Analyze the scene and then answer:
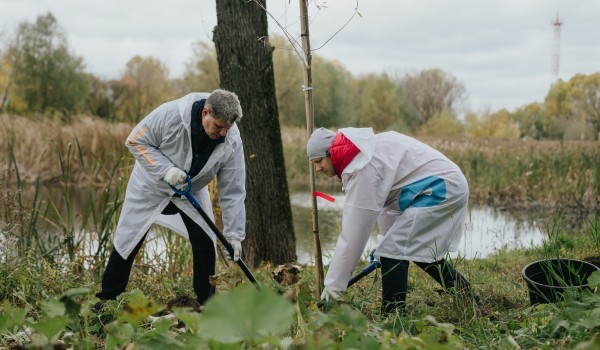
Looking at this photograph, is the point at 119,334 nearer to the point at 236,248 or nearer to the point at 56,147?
the point at 236,248

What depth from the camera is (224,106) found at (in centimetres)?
343

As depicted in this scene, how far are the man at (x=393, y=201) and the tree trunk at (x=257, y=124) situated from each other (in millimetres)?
1787

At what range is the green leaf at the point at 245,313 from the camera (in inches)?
59.5

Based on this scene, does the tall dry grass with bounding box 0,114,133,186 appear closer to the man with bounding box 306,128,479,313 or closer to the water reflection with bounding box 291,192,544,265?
the water reflection with bounding box 291,192,544,265

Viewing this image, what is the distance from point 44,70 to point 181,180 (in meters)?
29.8

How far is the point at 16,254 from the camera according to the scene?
4602 mm

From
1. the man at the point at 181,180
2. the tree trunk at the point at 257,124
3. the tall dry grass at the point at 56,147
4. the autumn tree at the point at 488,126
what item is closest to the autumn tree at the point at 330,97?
the autumn tree at the point at 488,126

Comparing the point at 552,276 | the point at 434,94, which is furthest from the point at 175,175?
the point at 434,94


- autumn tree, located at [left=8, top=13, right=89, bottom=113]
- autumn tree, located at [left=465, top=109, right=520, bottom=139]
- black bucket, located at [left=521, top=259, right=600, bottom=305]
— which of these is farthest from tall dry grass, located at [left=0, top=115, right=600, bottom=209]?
autumn tree, located at [left=465, top=109, right=520, bottom=139]

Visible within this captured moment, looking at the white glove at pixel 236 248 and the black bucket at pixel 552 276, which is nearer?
the black bucket at pixel 552 276

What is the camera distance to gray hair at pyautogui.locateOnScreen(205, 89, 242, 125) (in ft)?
11.2

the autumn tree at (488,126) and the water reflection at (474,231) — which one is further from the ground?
the water reflection at (474,231)

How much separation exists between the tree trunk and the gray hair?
1.58 metres

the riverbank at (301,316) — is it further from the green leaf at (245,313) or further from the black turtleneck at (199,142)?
the black turtleneck at (199,142)
